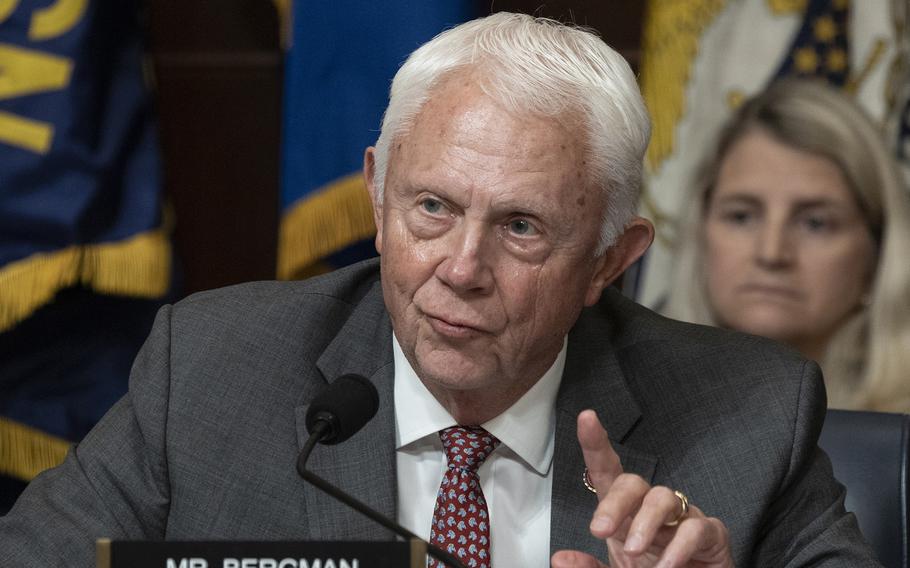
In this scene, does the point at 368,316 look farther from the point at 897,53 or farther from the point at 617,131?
the point at 897,53

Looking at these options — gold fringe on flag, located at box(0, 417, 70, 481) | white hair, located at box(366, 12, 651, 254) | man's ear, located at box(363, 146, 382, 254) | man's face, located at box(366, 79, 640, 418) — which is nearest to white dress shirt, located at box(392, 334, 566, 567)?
man's face, located at box(366, 79, 640, 418)

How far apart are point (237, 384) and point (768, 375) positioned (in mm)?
937

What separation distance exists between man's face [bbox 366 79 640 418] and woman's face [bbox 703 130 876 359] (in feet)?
5.70

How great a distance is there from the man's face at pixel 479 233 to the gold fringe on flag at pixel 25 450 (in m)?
1.73

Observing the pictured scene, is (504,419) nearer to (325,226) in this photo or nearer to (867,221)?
(325,226)

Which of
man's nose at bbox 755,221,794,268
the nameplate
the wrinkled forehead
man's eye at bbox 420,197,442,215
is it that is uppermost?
the wrinkled forehead

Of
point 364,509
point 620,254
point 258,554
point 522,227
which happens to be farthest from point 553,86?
point 258,554

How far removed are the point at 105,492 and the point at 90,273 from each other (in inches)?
55.6

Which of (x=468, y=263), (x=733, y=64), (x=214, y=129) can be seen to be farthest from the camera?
(x=214, y=129)

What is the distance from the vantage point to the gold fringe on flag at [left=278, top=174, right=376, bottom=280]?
336cm

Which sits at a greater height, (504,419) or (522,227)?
(522,227)

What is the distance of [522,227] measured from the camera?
1929 millimetres

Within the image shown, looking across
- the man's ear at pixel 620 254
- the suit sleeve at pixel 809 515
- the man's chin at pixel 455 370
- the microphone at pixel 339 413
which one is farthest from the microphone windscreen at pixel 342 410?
the suit sleeve at pixel 809 515

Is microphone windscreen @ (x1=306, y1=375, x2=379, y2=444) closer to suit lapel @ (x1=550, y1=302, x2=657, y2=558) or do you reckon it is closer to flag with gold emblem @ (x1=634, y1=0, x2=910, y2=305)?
suit lapel @ (x1=550, y1=302, x2=657, y2=558)
